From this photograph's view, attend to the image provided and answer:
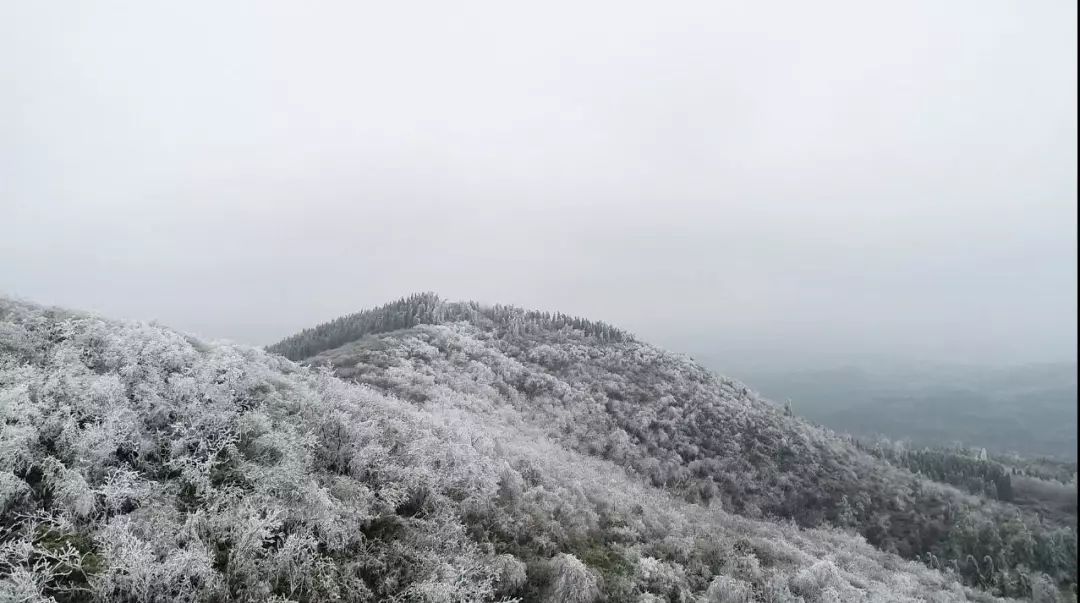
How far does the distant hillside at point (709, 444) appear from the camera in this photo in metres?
35.5

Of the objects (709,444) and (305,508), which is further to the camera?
(709,444)

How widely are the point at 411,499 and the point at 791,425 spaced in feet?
173

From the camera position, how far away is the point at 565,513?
17625mm

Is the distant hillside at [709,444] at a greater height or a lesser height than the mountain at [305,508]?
lesser

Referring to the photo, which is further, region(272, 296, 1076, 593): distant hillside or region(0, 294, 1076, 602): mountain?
region(272, 296, 1076, 593): distant hillside

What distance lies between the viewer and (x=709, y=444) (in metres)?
45.4

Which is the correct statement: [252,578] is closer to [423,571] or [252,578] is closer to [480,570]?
[423,571]

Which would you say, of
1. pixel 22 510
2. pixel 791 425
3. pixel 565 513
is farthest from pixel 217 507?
pixel 791 425

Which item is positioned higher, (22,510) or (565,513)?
(22,510)

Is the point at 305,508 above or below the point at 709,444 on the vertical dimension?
above

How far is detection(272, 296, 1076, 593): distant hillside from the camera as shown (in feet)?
116

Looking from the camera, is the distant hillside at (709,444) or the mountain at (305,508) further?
the distant hillside at (709,444)

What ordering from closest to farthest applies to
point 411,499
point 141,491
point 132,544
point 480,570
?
point 132,544
point 141,491
point 480,570
point 411,499

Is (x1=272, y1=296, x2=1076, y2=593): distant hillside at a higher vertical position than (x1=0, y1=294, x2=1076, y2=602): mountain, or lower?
lower
